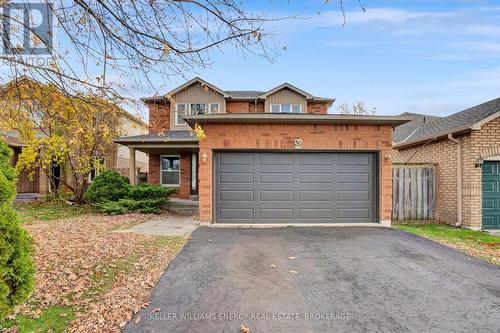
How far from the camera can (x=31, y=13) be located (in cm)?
386

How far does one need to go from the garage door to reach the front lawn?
1.99 m

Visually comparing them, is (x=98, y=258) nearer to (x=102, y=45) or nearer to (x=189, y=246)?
(x=189, y=246)

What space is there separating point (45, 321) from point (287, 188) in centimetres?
676

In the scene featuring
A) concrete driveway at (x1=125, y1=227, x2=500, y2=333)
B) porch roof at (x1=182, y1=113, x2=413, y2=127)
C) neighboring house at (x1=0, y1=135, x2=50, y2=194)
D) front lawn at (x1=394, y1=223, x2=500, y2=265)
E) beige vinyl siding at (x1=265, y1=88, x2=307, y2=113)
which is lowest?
front lawn at (x1=394, y1=223, x2=500, y2=265)

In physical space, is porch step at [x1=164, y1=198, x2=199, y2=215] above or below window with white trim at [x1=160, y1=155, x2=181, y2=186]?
below

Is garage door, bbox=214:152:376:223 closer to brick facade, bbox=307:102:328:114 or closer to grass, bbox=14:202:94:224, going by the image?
grass, bbox=14:202:94:224

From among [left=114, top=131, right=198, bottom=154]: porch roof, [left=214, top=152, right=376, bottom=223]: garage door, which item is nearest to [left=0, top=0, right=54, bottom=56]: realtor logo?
[left=214, top=152, right=376, bottom=223]: garage door

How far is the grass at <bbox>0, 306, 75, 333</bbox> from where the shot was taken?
120 inches

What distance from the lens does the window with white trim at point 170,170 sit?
15.2 metres

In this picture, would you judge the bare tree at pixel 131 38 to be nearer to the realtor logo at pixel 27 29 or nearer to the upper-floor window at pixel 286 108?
the realtor logo at pixel 27 29

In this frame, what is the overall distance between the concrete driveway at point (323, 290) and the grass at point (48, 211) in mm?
6932

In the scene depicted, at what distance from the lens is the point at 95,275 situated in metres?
4.35

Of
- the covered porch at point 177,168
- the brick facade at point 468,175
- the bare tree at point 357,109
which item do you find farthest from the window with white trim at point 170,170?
the bare tree at point 357,109

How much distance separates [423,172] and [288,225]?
5.40 m
